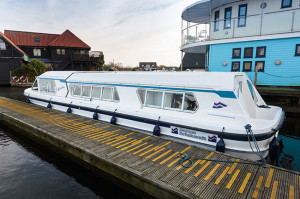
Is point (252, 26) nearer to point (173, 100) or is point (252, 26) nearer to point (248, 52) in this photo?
point (248, 52)

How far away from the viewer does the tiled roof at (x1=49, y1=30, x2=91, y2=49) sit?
39.4m

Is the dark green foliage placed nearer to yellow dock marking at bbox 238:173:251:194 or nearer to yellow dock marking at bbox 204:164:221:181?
yellow dock marking at bbox 204:164:221:181

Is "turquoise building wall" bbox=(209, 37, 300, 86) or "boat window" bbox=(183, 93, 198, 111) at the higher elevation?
"turquoise building wall" bbox=(209, 37, 300, 86)

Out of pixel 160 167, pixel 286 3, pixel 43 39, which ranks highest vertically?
pixel 43 39

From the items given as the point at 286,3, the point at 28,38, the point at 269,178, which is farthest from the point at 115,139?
the point at 28,38

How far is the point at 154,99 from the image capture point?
316 inches

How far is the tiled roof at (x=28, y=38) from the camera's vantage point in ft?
128

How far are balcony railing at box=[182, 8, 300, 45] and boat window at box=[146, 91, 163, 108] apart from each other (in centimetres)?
1088

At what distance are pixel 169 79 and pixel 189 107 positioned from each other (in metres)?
→ 1.39

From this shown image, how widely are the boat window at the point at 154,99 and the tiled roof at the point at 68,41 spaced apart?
37288 mm

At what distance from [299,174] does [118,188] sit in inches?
190

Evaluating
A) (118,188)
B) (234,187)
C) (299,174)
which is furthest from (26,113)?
(299,174)

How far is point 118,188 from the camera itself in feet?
18.7

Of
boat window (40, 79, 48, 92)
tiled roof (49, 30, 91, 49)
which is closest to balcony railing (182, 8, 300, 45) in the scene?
boat window (40, 79, 48, 92)
